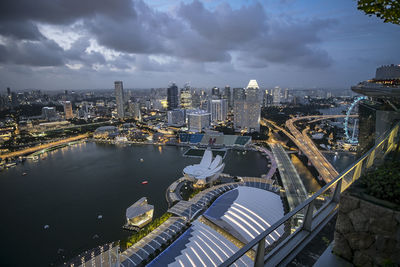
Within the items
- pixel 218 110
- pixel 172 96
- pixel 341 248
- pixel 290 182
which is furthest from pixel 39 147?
pixel 172 96

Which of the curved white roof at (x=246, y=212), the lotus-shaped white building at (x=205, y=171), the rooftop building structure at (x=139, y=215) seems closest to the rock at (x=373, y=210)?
the curved white roof at (x=246, y=212)

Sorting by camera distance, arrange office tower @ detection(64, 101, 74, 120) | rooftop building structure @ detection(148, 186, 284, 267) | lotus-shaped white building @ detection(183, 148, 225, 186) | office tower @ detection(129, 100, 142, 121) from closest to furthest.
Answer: rooftop building structure @ detection(148, 186, 284, 267) < lotus-shaped white building @ detection(183, 148, 225, 186) < office tower @ detection(129, 100, 142, 121) < office tower @ detection(64, 101, 74, 120)

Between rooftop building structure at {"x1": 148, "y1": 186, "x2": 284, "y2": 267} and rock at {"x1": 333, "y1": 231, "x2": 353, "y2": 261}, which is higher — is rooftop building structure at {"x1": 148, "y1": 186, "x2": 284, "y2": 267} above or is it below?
below

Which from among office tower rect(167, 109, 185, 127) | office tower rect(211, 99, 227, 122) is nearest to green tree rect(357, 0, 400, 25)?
office tower rect(167, 109, 185, 127)

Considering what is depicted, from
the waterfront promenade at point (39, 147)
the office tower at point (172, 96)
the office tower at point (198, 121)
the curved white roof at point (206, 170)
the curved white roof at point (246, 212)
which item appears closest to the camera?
the curved white roof at point (246, 212)

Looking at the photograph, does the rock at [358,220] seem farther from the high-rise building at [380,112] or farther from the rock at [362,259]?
the high-rise building at [380,112]

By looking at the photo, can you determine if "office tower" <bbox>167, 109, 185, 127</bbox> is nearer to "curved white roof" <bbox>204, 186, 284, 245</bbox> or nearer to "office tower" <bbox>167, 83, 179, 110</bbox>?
"office tower" <bbox>167, 83, 179, 110</bbox>

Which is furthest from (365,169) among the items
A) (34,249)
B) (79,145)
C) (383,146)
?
(79,145)
